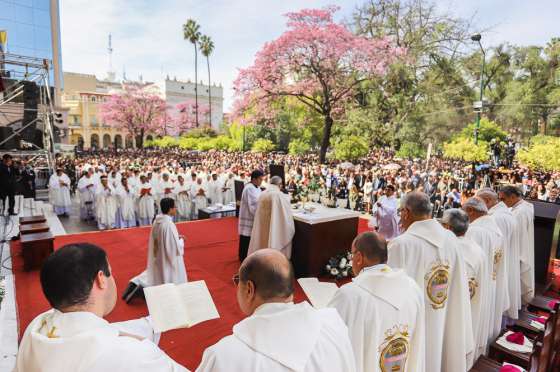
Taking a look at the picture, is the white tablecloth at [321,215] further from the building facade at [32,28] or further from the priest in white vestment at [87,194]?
the building facade at [32,28]

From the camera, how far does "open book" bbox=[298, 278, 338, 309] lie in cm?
275

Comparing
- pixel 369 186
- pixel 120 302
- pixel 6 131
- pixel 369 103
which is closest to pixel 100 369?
pixel 120 302

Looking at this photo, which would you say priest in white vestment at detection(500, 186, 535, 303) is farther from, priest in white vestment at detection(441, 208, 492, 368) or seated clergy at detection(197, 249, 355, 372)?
seated clergy at detection(197, 249, 355, 372)

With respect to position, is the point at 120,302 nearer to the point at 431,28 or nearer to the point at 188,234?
the point at 188,234

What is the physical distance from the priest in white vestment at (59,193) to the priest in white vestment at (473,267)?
12540mm

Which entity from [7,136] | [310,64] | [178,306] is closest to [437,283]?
[178,306]

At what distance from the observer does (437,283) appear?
10.7 ft

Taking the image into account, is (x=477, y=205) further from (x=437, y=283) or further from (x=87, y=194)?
(x=87, y=194)

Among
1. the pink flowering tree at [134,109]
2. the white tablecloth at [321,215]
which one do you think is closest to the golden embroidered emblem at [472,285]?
the white tablecloth at [321,215]

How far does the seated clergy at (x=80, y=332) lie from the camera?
1.41 m

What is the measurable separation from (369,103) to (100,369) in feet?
87.9

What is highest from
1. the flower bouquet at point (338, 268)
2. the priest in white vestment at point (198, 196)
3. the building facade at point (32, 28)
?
the building facade at point (32, 28)

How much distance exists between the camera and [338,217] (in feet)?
21.4

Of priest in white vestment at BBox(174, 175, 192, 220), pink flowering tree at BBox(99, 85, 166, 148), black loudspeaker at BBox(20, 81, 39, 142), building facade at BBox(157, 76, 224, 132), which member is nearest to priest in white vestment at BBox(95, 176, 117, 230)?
priest in white vestment at BBox(174, 175, 192, 220)
